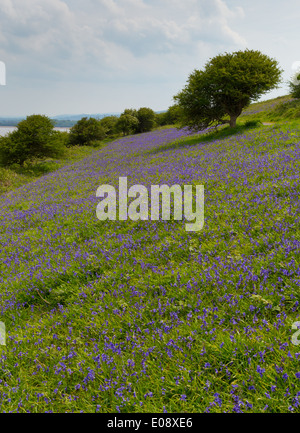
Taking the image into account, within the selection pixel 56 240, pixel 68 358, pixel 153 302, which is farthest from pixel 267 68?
pixel 68 358

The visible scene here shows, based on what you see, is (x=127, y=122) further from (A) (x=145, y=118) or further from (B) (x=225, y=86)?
(B) (x=225, y=86)

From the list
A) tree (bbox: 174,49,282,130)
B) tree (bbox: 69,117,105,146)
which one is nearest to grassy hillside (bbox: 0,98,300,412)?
tree (bbox: 174,49,282,130)

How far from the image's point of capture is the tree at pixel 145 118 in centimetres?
6819

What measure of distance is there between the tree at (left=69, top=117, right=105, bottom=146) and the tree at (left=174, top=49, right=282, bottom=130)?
3416cm

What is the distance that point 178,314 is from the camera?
405 cm

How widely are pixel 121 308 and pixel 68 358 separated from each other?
3.80ft

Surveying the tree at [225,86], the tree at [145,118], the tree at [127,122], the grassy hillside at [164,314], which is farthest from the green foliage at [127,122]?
the grassy hillside at [164,314]

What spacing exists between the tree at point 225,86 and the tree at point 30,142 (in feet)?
53.7

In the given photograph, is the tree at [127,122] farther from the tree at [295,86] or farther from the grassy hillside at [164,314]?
the grassy hillside at [164,314]

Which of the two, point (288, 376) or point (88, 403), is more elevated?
point (288, 376)

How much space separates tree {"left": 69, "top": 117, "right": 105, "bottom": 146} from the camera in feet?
177

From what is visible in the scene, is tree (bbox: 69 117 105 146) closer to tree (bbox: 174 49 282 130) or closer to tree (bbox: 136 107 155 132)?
tree (bbox: 136 107 155 132)
